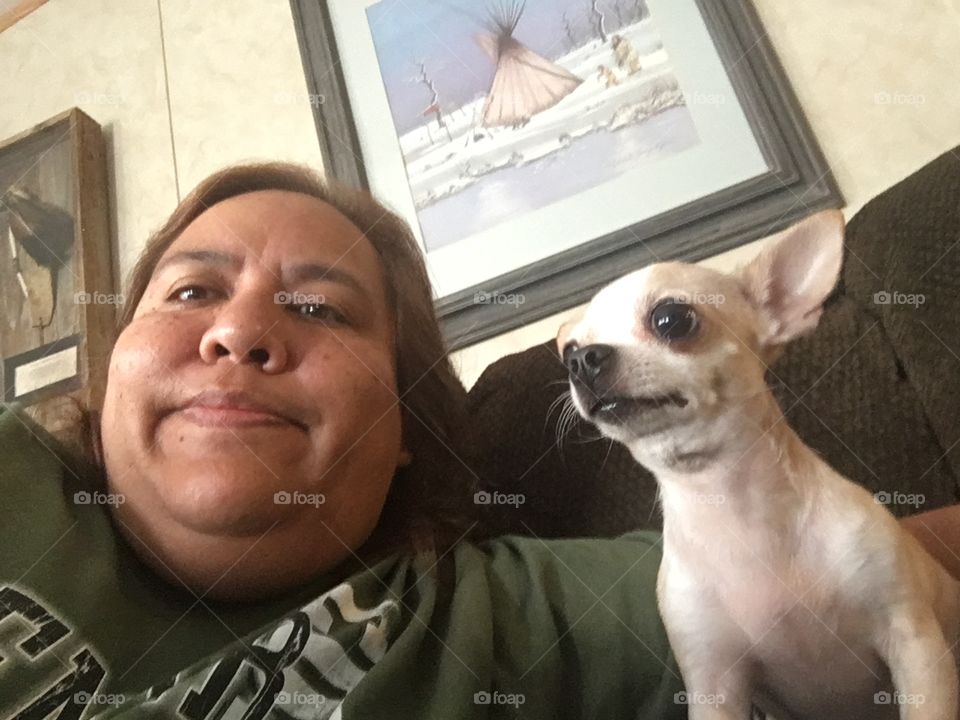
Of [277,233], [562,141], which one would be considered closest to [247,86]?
[562,141]

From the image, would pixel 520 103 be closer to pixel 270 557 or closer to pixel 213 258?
pixel 213 258

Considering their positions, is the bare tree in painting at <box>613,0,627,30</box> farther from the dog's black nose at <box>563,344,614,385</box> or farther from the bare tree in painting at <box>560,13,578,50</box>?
the dog's black nose at <box>563,344,614,385</box>

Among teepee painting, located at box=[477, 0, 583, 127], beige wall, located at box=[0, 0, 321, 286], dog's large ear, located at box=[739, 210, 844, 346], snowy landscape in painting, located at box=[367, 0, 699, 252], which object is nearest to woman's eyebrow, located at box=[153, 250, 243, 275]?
dog's large ear, located at box=[739, 210, 844, 346]

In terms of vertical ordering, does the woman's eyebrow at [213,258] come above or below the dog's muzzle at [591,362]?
above

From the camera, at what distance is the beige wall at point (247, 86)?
106 cm

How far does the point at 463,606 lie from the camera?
68 centimetres

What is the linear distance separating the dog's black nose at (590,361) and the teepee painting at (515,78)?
0.81m

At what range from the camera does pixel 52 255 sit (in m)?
1.58

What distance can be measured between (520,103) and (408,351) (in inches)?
24.2

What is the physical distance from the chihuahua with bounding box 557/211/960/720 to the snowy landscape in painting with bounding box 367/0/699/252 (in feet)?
2.09

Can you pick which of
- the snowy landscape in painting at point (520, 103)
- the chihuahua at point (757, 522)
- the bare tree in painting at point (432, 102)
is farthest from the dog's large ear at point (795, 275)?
the bare tree in painting at point (432, 102)

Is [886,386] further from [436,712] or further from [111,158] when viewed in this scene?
[111,158]

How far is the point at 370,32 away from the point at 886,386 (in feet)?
3.92

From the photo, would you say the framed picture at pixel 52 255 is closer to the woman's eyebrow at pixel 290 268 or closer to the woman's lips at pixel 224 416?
the woman's eyebrow at pixel 290 268
